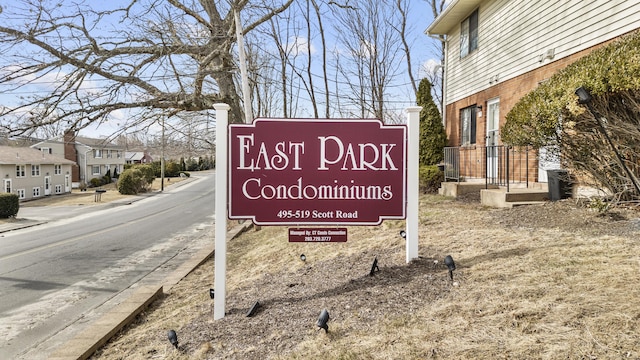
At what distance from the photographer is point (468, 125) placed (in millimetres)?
14133

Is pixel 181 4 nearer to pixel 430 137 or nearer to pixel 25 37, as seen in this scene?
pixel 25 37

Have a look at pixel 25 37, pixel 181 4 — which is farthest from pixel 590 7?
pixel 25 37

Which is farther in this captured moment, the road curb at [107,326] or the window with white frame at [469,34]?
the window with white frame at [469,34]

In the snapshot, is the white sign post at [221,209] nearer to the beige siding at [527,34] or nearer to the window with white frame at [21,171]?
the beige siding at [527,34]

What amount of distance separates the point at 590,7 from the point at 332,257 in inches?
298

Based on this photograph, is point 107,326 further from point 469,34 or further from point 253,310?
point 469,34

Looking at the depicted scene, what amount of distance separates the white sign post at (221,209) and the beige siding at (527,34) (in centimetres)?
757

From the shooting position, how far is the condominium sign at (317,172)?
12.9 ft

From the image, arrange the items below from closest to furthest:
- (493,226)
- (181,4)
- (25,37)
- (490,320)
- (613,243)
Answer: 1. (490,320)
2. (613,243)
3. (493,226)
4. (25,37)
5. (181,4)

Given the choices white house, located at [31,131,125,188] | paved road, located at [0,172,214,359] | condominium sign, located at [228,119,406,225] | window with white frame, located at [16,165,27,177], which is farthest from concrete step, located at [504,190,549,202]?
white house, located at [31,131,125,188]

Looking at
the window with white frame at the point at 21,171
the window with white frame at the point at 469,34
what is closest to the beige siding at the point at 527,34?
the window with white frame at the point at 469,34

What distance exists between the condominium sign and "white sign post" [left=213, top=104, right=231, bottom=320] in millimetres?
98

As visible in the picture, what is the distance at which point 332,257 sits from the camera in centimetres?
536

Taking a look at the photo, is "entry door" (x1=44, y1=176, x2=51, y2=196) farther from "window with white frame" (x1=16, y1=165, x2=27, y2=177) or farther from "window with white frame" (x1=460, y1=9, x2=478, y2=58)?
"window with white frame" (x1=460, y1=9, x2=478, y2=58)
